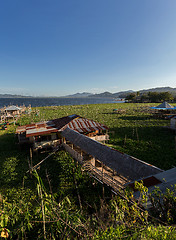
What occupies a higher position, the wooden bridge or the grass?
the wooden bridge

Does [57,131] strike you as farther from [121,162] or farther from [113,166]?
[121,162]

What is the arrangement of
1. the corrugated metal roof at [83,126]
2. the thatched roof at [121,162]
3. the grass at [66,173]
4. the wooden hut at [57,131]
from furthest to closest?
the corrugated metal roof at [83,126] → the wooden hut at [57,131] → the grass at [66,173] → the thatched roof at [121,162]

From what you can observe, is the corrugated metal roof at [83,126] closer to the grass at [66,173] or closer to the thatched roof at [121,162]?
the grass at [66,173]

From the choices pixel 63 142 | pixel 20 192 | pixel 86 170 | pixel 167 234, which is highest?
pixel 167 234

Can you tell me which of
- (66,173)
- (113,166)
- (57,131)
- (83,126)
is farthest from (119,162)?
(57,131)

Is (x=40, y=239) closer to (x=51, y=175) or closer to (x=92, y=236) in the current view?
(x=92, y=236)

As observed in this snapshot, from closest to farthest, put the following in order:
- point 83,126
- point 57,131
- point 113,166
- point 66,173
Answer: point 113,166, point 66,173, point 57,131, point 83,126

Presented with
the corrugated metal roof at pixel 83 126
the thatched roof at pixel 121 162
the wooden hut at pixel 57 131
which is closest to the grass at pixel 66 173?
the wooden hut at pixel 57 131

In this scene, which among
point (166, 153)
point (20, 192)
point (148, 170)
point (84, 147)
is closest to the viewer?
point (148, 170)

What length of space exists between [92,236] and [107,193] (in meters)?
5.36

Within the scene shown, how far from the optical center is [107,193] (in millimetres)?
7871

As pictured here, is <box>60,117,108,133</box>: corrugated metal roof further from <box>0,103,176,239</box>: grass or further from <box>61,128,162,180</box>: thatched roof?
<box>61,128,162,180</box>: thatched roof

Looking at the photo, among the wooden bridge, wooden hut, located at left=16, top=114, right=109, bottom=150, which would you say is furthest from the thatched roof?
wooden hut, located at left=16, top=114, right=109, bottom=150

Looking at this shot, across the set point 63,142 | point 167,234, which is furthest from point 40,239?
point 63,142
